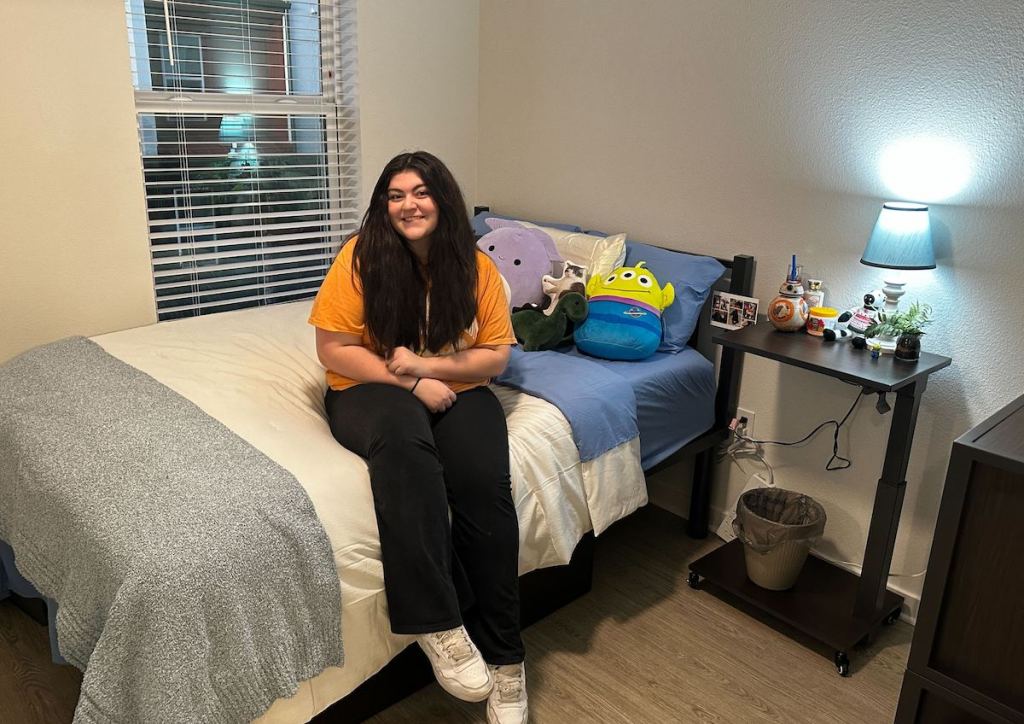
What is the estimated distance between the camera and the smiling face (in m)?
1.89

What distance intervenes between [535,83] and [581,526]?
1716 mm

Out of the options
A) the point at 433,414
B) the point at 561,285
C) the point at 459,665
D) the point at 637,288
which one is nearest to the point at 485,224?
the point at 561,285

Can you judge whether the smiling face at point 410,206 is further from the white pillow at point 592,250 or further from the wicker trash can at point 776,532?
the wicker trash can at point 776,532

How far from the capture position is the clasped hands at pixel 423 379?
74.7 inches

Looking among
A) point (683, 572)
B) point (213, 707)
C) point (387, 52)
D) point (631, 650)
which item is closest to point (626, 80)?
point (387, 52)

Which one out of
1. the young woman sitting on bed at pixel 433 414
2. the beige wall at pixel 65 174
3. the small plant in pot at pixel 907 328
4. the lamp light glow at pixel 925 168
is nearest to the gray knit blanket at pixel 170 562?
the young woman sitting on bed at pixel 433 414

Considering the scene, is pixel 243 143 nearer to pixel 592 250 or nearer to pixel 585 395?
pixel 592 250

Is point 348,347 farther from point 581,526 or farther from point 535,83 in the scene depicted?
point 535,83

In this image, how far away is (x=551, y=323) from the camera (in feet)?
8.21

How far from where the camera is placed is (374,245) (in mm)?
1912

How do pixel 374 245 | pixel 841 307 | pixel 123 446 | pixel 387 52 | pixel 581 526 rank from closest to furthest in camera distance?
1. pixel 123 446
2. pixel 374 245
3. pixel 581 526
4. pixel 841 307
5. pixel 387 52

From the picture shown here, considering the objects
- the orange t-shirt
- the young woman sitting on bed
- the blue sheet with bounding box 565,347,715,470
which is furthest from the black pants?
the blue sheet with bounding box 565,347,715,470

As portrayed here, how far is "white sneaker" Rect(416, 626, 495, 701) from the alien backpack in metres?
1.03

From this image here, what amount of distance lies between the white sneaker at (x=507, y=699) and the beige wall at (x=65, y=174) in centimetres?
167
